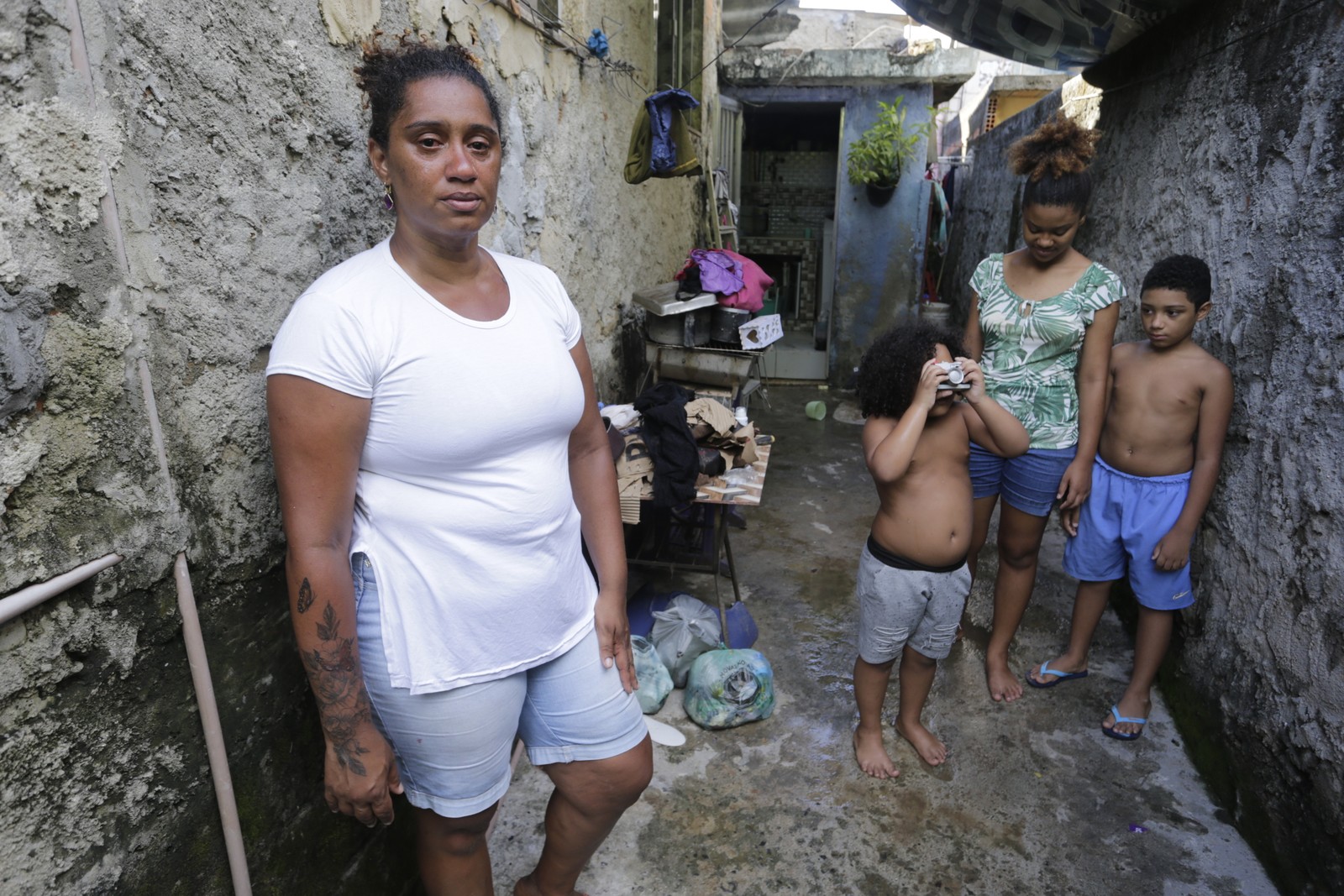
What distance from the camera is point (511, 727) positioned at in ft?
4.96

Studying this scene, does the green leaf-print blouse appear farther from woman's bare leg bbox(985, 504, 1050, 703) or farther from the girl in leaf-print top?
woman's bare leg bbox(985, 504, 1050, 703)

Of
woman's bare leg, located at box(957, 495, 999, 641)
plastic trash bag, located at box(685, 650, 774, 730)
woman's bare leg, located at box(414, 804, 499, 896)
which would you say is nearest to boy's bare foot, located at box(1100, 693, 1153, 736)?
woman's bare leg, located at box(957, 495, 999, 641)

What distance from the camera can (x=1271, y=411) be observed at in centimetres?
243

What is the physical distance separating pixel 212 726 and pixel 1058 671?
2.95 metres

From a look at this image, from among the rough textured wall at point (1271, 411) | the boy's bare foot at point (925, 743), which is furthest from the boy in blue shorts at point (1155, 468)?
the boy's bare foot at point (925, 743)

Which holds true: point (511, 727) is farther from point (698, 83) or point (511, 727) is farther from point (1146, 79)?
point (698, 83)

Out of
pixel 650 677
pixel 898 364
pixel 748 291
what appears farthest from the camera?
pixel 748 291

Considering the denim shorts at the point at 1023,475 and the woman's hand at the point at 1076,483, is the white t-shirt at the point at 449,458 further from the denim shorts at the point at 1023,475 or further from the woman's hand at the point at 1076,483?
the woman's hand at the point at 1076,483

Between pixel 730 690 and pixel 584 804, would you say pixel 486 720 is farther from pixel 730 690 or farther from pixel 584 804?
pixel 730 690

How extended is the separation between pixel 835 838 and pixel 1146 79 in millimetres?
3469

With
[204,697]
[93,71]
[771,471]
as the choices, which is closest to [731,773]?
[204,697]

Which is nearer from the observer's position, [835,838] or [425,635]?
[425,635]

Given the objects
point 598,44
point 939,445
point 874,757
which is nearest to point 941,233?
point 598,44

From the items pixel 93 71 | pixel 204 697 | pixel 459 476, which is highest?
pixel 93 71
